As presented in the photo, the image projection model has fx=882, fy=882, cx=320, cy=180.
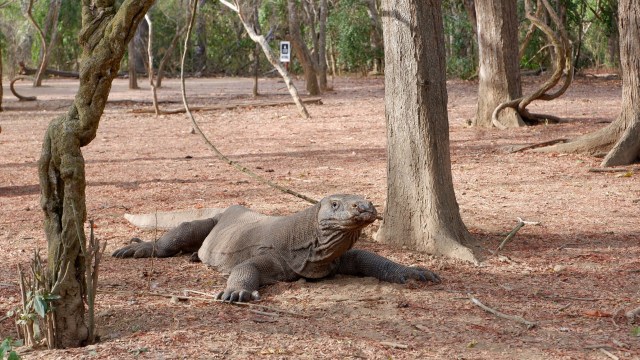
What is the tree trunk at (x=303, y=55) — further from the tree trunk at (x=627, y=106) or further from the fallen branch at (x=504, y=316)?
the fallen branch at (x=504, y=316)

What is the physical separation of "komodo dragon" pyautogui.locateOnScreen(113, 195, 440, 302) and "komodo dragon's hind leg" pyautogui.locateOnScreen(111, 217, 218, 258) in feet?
1.17

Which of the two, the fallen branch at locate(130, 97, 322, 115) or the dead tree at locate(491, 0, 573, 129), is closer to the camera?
the dead tree at locate(491, 0, 573, 129)

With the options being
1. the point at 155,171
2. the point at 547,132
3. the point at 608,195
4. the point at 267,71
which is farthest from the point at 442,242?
the point at 267,71

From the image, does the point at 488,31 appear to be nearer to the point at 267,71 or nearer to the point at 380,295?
the point at 380,295

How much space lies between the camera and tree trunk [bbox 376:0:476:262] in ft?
21.0

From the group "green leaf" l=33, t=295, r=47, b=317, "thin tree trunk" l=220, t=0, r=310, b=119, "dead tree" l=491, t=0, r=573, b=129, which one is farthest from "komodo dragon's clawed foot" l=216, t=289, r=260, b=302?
"thin tree trunk" l=220, t=0, r=310, b=119

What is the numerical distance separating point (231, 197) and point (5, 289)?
360 centimetres

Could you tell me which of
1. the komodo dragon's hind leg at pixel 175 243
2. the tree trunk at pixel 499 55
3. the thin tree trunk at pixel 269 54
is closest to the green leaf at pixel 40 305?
the komodo dragon's hind leg at pixel 175 243

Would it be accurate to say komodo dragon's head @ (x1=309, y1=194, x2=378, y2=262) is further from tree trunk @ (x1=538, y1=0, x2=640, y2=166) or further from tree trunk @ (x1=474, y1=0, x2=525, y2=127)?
tree trunk @ (x1=474, y1=0, x2=525, y2=127)

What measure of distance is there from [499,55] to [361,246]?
8.01 meters

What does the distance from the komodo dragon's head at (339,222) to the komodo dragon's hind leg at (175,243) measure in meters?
1.45

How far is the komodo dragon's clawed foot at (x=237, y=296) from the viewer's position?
4977 millimetres

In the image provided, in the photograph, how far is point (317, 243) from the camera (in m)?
5.44

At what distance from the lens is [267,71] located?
123ft
